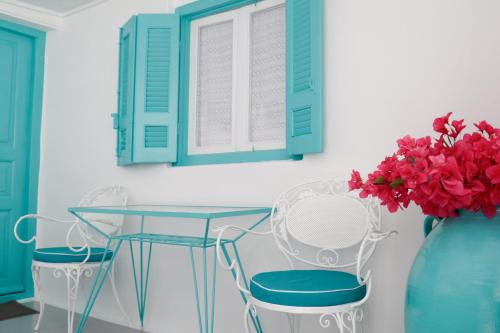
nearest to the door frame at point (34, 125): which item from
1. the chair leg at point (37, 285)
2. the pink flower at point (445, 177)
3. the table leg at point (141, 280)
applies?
the chair leg at point (37, 285)

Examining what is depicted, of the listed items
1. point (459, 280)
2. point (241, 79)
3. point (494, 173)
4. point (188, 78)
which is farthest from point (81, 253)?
point (494, 173)

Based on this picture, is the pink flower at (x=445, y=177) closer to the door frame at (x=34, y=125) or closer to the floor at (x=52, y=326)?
the floor at (x=52, y=326)

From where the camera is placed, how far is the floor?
10.5 ft

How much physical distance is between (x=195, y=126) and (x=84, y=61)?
1.36 meters

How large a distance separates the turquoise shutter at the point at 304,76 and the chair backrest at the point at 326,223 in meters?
0.25

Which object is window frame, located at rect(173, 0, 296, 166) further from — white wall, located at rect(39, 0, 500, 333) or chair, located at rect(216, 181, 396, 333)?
chair, located at rect(216, 181, 396, 333)

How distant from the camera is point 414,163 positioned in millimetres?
1458

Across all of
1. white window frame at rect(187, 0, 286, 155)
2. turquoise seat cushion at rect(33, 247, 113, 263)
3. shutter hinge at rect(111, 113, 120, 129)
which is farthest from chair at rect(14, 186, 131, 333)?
white window frame at rect(187, 0, 286, 155)

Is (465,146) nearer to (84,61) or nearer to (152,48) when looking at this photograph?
(152,48)

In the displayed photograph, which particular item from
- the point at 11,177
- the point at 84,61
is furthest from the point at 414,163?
the point at 11,177

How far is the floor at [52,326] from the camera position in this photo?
3.19m

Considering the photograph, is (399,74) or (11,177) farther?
(11,177)

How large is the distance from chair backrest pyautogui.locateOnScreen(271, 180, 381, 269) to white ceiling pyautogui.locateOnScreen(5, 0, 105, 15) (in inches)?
105

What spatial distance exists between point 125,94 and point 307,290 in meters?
2.26
